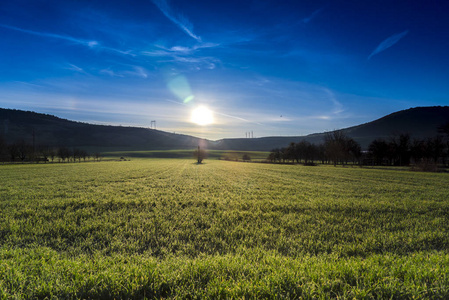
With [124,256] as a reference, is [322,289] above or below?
above

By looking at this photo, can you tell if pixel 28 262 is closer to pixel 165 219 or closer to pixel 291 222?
pixel 165 219

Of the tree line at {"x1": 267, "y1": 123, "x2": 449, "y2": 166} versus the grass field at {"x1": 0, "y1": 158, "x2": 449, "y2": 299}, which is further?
the tree line at {"x1": 267, "y1": 123, "x2": 449, "y2": 166}

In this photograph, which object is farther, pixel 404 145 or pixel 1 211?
pixel 404 145

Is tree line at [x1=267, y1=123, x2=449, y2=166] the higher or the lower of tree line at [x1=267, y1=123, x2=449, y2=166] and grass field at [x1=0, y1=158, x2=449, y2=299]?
the higher

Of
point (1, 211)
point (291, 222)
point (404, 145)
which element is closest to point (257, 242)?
point (291, 222)

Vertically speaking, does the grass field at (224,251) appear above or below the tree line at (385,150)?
below

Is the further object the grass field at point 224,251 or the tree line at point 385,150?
the tree line at point 385,150

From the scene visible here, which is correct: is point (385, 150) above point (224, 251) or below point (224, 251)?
above

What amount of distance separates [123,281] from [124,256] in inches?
55.9

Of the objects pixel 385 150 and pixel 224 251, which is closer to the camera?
pixel 224 251

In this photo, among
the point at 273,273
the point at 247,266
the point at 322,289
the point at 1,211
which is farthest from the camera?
the point at 1,211

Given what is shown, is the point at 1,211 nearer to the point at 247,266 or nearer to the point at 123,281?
the point at 123,281

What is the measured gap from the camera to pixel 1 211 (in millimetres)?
8258

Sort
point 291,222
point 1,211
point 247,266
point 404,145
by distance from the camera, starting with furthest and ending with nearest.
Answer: point 404,145, point 1,211, point 291,222, point 247,266
